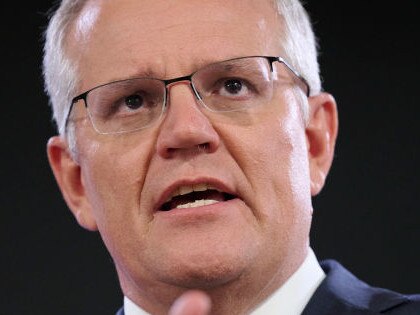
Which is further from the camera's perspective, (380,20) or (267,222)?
(380,20)

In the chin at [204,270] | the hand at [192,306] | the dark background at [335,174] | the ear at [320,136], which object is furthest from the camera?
the dark background at [335,174]

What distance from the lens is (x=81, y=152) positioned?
2125mm

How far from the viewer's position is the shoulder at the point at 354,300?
1.93 m

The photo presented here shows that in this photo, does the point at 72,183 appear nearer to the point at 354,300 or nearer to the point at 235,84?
the point at 235,84

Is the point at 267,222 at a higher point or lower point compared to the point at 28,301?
higher

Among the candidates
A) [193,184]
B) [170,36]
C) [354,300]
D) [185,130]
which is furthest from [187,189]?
[354,300]

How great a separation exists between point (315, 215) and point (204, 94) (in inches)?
48.8

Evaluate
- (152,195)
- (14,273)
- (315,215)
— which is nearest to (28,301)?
(14,273)

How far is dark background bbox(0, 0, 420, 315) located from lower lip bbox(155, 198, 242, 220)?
4.24 feet

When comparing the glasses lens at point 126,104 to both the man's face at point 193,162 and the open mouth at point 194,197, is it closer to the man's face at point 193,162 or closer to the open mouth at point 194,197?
the man's face at point 193,162

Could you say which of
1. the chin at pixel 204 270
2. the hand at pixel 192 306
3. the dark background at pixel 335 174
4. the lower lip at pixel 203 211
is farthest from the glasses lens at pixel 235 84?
the dark background at pixel 335 174

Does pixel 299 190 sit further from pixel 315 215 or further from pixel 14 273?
pixel 14 273

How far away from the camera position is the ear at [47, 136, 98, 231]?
7.21ft

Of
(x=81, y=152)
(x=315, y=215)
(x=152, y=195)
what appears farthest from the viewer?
(x=315, y=215)
